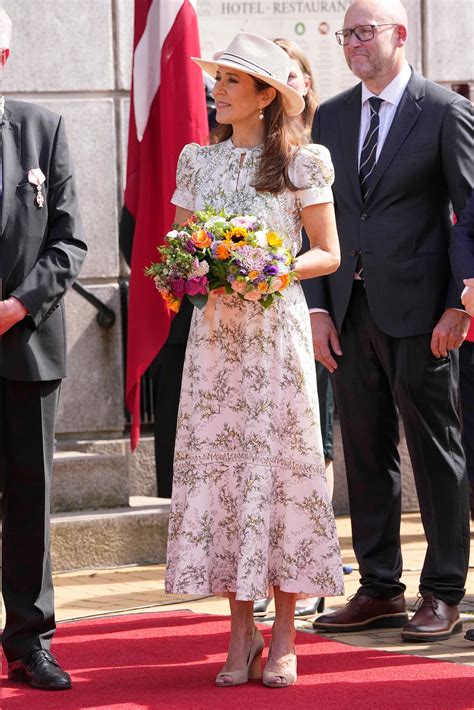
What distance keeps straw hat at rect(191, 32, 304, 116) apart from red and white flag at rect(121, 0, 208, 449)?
2213 millimetres

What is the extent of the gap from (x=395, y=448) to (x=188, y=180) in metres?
1.57

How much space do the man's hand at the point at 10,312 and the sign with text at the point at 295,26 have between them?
15.2ft

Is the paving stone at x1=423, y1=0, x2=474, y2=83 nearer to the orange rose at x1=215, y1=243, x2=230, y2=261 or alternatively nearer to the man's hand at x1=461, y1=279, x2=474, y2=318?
the man's hand at x1=461, y1=279, x2=474, y2=318

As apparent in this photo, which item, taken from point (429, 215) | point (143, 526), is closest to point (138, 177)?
point (143, 526)

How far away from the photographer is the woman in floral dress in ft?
15.5

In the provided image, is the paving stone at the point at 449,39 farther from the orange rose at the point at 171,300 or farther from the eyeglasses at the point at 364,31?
the orange rose at the point at 171,300

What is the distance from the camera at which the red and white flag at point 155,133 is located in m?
7.13

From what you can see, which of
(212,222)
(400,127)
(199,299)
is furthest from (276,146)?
(400,127)

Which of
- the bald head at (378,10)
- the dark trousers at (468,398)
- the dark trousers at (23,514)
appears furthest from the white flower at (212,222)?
the dark trousers at (468,398)

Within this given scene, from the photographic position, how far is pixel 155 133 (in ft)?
24.1

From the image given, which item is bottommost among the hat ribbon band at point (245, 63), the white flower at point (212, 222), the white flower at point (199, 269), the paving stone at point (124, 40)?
the white flower at point (199, 269)

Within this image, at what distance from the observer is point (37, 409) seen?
475 centimetres

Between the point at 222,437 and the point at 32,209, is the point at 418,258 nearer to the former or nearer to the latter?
the point at 222,437

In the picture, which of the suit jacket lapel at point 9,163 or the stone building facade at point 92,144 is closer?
the suit jacket lapel at point 9,163
